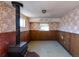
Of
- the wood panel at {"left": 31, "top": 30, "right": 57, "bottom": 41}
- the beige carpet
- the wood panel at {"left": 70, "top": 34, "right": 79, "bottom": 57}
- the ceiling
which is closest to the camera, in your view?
the ceiling

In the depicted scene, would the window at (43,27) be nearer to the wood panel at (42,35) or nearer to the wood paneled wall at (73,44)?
the wood panel at (42,35)

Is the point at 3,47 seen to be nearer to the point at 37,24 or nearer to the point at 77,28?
the point at 77,28

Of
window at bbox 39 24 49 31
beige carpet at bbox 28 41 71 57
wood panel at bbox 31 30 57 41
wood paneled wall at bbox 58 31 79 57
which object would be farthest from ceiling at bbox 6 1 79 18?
wood panel at bbox 31 30 57 41

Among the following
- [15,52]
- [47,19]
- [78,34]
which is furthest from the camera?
[47,19]

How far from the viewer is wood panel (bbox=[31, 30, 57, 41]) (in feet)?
32.8

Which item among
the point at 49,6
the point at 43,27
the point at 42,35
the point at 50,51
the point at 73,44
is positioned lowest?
the point at 50,51

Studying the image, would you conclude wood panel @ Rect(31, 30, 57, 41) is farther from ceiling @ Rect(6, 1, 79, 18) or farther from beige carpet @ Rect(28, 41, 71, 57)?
ceiling @ Rect(6, 1, 79, 18)

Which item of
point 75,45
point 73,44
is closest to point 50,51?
point 73,44

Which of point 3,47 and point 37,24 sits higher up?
point 37,24

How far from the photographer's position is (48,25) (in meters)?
10.0

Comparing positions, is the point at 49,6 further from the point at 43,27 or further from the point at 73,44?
the point at 43,27

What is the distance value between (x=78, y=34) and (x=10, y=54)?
2660 mm

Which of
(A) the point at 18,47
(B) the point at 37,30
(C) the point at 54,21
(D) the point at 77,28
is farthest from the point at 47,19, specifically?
(A) the point at 18,47

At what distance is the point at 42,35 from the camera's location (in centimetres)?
1003
